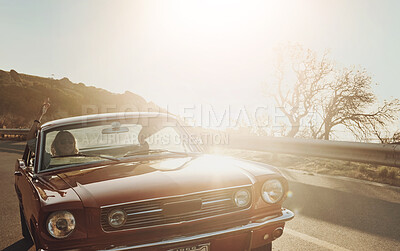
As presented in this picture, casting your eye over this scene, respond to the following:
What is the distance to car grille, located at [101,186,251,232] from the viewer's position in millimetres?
2373

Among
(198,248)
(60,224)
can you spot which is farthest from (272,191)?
(60,224)

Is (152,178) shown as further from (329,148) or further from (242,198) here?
(329,148)

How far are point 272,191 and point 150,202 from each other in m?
1.10

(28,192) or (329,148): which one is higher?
(329,148)

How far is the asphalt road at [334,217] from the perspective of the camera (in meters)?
3.38

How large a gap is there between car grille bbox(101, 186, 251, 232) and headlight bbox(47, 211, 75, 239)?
203 millimetres

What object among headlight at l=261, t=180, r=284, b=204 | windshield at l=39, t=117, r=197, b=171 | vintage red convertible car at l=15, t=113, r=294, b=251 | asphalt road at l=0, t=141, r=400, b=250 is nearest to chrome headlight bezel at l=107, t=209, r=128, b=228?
vintage red convertible car at l=15, t=113, r=294, b=251

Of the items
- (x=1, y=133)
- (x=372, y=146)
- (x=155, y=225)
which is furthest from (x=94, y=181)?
(x=1, y=133)

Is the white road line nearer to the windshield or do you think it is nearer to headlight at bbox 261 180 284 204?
headlight at bbox 261 180 284 204

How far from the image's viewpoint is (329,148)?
23.1ft

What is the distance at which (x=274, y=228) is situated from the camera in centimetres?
278

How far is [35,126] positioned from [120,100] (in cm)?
13344

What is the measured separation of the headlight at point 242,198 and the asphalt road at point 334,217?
32.1 inches

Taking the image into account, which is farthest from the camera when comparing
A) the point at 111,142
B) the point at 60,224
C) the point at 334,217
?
the point at 111,142
